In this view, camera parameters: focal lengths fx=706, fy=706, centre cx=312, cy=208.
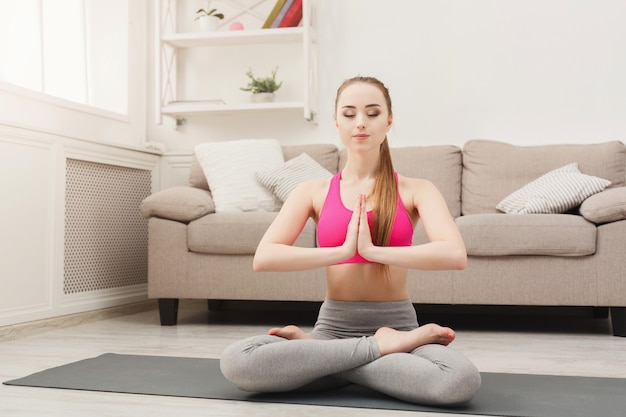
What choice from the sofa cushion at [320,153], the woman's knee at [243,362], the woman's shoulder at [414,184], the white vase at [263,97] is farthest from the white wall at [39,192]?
the woman's shoulder at [414,184]

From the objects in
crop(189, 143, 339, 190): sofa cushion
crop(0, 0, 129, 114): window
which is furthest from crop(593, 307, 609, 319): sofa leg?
crop(0, 0, 129, 114): window

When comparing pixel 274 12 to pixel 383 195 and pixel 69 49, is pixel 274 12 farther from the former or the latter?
pixel 383 195

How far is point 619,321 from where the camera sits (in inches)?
117

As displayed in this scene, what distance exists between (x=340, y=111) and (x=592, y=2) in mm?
2583

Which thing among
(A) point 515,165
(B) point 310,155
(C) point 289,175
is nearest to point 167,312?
(C) point 289,175

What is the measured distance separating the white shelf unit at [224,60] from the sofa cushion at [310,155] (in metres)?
0.20

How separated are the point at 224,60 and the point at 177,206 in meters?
1.32

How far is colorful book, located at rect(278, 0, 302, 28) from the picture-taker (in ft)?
13.1

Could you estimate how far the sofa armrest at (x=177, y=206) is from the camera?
330cm

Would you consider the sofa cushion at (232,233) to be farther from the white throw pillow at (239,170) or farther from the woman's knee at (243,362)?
the woman's knee at (243,362)

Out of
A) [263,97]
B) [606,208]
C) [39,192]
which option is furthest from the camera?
[263,97]

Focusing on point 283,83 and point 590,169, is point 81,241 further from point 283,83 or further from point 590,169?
point 590,169

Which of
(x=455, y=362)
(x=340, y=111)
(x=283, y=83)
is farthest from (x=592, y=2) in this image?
(x=455, y=362)

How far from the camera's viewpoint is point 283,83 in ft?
13.8
